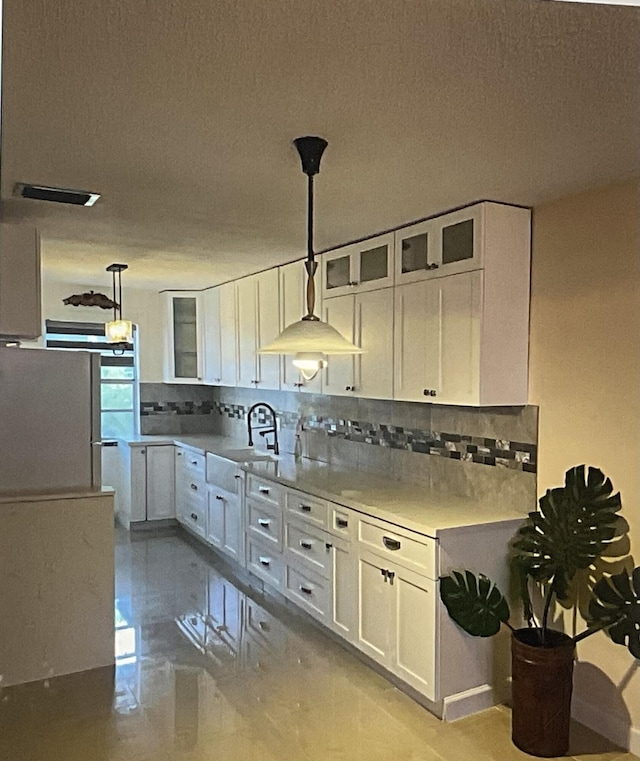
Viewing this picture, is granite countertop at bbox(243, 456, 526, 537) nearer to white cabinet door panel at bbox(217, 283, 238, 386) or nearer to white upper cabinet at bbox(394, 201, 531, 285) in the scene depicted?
white upper cabinet at bbox(394, 201, 531, 285)

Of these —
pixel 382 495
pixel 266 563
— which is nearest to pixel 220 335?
pixel 266 563

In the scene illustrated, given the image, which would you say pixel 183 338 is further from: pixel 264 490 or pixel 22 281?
pixel 22 281

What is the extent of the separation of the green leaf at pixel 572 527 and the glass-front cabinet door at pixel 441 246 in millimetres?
1075

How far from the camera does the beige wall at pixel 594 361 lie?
2762mm

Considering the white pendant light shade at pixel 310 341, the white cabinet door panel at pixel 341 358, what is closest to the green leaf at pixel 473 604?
the white pendant light shade at pixel 310 341

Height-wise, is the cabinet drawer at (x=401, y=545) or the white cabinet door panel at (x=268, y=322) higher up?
the white cabinet door panel at (x=268, y=322)

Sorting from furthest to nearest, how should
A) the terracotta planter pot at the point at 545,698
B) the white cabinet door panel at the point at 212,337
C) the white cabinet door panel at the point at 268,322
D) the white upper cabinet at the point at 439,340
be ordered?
the white cabinet door panel at the point at 212,337 < the white cabinet door panel at the point at 268,322 < the white upper cabinet at the point at 439,340 < the terracotta planter pot at the point at 545,698

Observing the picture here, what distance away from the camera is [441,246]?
3.36 metres

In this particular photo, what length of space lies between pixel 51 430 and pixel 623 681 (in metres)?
2.91

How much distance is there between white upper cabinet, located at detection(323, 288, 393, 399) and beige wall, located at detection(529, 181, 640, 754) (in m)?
0.85

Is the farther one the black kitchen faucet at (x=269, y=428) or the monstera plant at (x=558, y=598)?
the black kitchen faucet at (x=269, y=428)

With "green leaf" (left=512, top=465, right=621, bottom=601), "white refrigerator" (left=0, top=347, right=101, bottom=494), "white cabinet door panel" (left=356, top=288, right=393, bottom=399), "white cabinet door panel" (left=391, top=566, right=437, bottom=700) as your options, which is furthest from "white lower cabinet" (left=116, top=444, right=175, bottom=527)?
"green leaf" (left=512, top=465, right=621, bottom=601)

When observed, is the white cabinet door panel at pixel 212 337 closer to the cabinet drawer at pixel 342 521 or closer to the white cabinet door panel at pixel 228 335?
the white cabinet door panel at pixel 228 335

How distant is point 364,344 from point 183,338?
318cm
